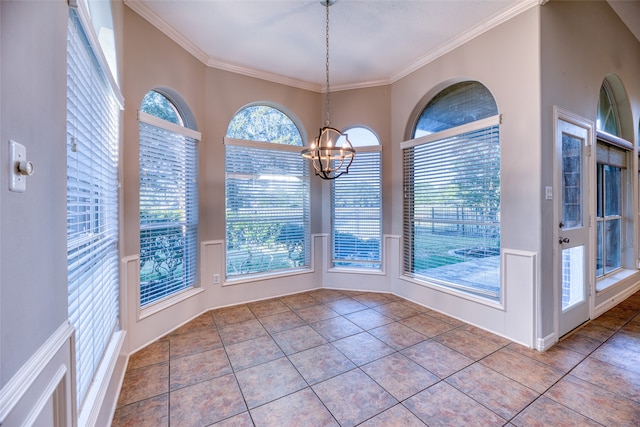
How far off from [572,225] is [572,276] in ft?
1.74

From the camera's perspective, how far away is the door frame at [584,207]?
2479 mm

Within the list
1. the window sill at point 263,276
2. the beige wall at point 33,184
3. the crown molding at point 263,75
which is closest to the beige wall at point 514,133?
the crown molding at point 263,75

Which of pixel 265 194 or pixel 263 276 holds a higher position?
pixel 265 194

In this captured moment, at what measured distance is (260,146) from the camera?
143 inches

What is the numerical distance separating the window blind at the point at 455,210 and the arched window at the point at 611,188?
1.52 meters

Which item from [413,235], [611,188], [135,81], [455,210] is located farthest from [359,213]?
[611,188]

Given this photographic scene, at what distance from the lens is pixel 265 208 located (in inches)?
146

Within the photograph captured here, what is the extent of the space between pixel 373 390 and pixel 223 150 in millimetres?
2954

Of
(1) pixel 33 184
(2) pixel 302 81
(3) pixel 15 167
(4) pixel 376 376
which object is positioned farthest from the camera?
(2) pixel 302 81

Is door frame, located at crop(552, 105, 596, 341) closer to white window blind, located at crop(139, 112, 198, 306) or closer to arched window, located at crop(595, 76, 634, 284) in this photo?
arched window, located at crop(595, 76, 634, 284)

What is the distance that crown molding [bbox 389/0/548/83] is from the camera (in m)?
2.41

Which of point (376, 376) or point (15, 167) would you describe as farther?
point (376, 376)

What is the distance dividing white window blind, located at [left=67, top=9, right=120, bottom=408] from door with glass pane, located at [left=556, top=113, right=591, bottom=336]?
3.55 metres

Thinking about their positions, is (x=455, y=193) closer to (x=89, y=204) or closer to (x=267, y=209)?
(x=267, y=209)
